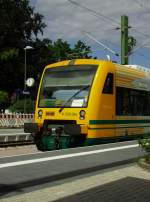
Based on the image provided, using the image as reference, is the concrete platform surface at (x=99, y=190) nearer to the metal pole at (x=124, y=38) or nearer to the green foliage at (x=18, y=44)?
the metal pole at (x=124, y=38)

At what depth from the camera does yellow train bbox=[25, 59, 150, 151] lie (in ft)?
52.4

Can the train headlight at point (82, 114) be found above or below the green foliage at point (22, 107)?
below

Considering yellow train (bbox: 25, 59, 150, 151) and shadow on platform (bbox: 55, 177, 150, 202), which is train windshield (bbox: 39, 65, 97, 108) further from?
shadow on platform (bbox: 55, 177, 150, 202)

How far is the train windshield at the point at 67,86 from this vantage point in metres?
16.3

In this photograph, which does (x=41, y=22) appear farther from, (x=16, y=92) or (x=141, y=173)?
(x=141, y=173)

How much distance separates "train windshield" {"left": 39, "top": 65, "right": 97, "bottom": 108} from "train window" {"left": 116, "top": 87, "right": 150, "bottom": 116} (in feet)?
4.29

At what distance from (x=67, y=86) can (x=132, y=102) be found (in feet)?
9.79

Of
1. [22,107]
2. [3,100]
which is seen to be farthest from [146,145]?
[3,100]

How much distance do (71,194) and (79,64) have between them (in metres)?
9.84

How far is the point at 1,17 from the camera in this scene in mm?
56906

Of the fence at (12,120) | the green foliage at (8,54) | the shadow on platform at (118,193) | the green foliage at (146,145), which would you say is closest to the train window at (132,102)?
the green foliage at (146,145)

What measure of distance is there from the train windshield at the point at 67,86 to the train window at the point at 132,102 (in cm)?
131

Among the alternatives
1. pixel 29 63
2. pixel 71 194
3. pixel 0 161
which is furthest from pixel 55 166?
pixel 29 63

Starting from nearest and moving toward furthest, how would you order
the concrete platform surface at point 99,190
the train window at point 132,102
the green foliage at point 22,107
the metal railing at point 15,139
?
1. the concrete platform surface at point 99,190
2. the train window at point 132,102
3. the metal railing at point 15,139
4. the green foliage at point 22,107
